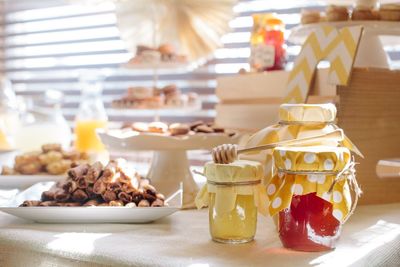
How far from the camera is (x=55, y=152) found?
1.60 meters

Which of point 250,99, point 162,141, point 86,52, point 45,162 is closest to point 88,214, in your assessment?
point 162,141

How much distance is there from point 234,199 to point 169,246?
12 centimetres

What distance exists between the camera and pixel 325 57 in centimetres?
127

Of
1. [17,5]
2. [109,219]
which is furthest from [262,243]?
[17,5]

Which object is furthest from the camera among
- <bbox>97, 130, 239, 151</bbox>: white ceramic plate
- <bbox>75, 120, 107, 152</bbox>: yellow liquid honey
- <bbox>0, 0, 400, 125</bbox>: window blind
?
<bbox>0, 0, 400, 125</bbox>: window blind

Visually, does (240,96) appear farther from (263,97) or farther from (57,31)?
(57,31)

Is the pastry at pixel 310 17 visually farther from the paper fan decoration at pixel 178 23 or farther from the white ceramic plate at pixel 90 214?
the white ceramic plate at pixel 90 214

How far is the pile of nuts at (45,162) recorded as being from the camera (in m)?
1.55

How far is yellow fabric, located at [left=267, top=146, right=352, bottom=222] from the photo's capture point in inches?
33.3

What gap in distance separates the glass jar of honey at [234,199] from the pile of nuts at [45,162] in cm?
71

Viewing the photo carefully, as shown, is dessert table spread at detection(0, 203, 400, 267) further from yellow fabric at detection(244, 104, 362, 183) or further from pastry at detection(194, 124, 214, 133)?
pastry at detection(194, 124, 214, 133)

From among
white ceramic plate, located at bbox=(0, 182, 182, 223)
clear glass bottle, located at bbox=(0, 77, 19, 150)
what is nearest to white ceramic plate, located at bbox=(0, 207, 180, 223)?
white ceramic plate, located at bbox=(0, 182, 182, 223)

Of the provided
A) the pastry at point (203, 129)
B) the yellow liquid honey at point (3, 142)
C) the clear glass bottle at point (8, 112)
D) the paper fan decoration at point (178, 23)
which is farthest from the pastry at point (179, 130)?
the clear glass bottle at point (8, 112)

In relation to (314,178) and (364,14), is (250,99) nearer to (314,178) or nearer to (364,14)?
(364,14)
